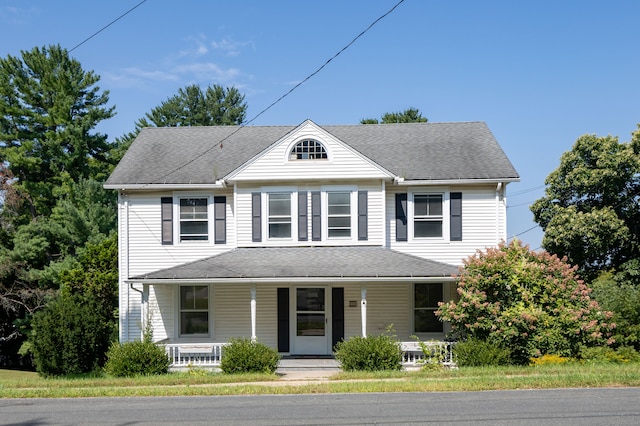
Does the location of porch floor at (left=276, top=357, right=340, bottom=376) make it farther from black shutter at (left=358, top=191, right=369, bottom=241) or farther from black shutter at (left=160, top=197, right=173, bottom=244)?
black shutter at (left=160, top=197, right=173, bottom=244)

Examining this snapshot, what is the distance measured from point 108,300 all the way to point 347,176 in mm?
10848

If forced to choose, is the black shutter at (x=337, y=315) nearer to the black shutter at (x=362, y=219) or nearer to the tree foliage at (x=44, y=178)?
the black shutter at (x=362, y=219)

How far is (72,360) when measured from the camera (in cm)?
1769

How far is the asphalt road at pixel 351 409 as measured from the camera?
10.1 metres

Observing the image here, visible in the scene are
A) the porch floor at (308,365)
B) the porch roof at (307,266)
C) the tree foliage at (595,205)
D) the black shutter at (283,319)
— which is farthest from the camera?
the tree foliage at (595,205)

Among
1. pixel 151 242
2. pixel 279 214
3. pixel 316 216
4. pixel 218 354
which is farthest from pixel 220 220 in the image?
pixel 218 354

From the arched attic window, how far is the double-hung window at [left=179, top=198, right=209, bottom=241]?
352cm

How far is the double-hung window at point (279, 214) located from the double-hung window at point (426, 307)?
473 centimetres

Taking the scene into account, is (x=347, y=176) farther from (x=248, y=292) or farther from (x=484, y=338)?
(x=484, y=338)

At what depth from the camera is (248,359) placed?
55.8 feet

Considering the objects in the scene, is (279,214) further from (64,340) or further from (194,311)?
(64,340)

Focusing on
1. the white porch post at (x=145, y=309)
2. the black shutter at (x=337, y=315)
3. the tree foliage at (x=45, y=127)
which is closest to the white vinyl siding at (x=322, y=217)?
the black shutter at (x=337, y=315)

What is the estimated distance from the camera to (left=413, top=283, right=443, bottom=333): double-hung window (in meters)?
Result: 21.1

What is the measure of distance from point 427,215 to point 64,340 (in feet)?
38.6
